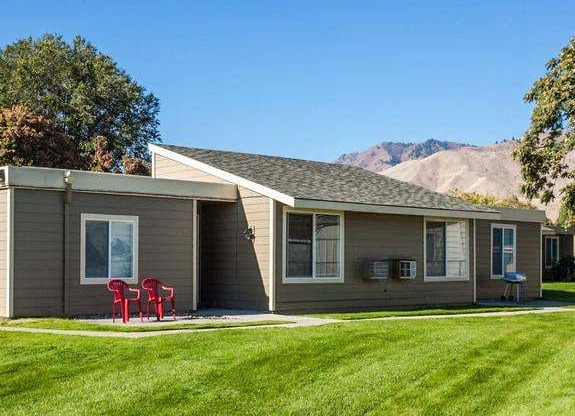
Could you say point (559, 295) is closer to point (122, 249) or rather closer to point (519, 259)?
point (519, 259)

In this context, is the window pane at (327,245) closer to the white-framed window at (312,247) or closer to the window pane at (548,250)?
the white-framed window at (312,247)

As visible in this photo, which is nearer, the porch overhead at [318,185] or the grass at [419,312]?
the grass at [419,312]

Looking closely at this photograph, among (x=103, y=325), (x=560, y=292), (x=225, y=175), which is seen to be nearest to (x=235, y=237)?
(x=225, y=175)

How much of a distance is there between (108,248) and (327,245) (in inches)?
186

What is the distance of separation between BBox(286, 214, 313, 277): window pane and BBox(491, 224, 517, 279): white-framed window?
25.0ft

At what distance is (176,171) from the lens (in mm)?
21781

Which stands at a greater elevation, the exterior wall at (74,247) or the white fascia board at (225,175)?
the white fascia board at (225,175)

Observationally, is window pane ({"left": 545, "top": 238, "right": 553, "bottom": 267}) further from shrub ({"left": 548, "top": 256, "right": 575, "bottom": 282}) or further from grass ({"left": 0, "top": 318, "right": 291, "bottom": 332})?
grass ({"left": 0, "top": 318, "right": 291, "bottom": 332})

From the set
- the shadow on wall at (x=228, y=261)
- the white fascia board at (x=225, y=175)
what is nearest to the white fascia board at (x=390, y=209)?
the white fascia board at (x=225, y=175)

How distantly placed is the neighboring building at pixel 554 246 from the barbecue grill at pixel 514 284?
44.6 feet

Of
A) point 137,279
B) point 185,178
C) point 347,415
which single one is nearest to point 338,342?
point 347,415

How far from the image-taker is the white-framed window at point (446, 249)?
75.0 feet

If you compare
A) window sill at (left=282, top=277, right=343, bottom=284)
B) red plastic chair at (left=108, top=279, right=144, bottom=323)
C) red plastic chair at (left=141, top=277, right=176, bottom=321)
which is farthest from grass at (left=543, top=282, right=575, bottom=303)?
red plastic chair at (left=108, top=279, right=144, bottom=323)

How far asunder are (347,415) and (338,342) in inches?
133
